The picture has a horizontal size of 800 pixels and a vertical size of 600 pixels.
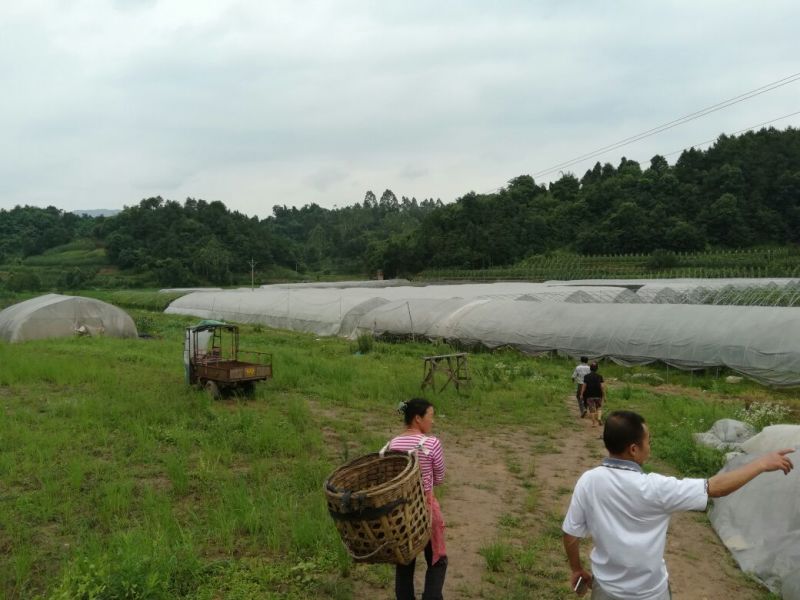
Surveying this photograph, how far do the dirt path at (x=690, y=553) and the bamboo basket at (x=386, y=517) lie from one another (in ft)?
7.75

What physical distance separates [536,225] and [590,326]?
1283 inches

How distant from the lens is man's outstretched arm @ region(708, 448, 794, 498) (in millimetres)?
2328

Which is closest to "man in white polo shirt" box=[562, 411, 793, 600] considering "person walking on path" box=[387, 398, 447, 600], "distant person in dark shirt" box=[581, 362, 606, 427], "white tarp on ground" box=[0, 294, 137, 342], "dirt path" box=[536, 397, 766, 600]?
"person walking on path" box=[387, 398, 447, 600]

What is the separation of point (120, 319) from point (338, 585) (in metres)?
20.9

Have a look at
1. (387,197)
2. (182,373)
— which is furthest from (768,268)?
(387,197)

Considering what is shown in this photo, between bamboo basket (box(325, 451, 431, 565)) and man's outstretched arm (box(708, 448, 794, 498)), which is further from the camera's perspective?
bamboo basket (box(325, 451, 431, 565))

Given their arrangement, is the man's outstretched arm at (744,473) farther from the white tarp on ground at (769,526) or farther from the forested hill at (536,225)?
the forested hill at (536,225)

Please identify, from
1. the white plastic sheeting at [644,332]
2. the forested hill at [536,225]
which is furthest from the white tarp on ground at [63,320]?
the forested hill at [536,225]

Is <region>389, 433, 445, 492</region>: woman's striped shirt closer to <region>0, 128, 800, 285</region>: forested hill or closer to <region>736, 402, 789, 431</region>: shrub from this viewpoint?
<region>736, 402, 789, 431</region>: shrub

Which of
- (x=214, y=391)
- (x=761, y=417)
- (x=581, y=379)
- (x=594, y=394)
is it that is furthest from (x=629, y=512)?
(x=214, y=391)

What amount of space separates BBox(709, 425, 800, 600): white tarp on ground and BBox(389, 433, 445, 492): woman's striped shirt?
2628 mm

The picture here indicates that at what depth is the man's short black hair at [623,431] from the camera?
257cm

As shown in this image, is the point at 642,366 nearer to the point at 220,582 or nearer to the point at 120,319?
the point at 220,582

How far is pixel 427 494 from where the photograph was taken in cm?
366
